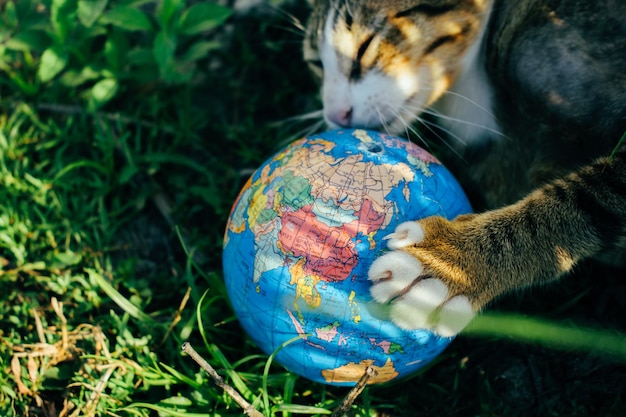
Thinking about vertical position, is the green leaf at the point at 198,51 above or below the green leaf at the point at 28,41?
above

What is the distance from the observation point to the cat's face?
6.07 feet

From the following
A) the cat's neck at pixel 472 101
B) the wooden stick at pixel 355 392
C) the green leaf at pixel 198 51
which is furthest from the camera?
the green leaf at pixel 198 51

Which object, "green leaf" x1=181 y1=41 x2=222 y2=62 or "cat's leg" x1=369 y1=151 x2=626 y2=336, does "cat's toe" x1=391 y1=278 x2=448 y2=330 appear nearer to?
"cat's leg" x1=369 y1=151 x2=626 y2=336

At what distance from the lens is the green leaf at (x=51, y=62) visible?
2258 millimetres

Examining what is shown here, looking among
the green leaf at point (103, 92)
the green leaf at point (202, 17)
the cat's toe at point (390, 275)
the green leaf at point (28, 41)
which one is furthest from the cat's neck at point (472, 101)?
the green leaf at point (28, 41)

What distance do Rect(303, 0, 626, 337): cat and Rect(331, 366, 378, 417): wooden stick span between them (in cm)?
15

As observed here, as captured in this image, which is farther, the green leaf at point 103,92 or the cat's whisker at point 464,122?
the green leaf at point 103,92

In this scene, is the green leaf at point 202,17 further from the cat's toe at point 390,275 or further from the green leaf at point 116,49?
the cat's toe at point 390,275

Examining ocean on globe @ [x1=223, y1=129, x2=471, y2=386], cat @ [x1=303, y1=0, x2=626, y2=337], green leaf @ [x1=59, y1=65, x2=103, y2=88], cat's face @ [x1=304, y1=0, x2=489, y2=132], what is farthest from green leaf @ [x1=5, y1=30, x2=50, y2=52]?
ocean on globe @ [x1=223, y1=129, x2=471, y2=386]

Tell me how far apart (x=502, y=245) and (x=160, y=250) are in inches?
47.2

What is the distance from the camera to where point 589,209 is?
162cm

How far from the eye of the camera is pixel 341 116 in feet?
6.22

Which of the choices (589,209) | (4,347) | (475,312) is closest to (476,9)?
(589,209)

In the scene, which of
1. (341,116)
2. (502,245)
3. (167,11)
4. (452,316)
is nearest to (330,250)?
(452,316)
